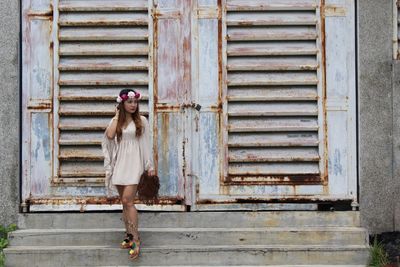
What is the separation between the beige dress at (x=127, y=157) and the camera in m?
7.79

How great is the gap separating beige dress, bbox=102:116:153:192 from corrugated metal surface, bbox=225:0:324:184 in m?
1.02

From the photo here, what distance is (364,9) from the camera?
8.59 metres

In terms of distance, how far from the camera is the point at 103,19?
8.51m

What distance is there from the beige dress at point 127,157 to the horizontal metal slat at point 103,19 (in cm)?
117

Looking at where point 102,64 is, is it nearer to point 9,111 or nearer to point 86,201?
point 9,111

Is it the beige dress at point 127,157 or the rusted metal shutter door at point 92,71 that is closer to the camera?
the beige dress at point 127,157

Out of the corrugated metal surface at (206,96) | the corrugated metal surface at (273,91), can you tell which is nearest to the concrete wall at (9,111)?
the corrugated metal surface at (206,96)

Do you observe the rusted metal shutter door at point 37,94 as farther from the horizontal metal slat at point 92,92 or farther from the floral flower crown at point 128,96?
the floral flower crown at point 128,96

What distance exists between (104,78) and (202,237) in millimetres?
2010

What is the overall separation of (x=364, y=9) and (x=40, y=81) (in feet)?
11.8

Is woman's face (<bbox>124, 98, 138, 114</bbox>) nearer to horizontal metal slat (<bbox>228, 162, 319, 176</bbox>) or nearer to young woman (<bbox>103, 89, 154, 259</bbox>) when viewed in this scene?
young woman (<bbox>103, 89, 154, 259</bbox>)

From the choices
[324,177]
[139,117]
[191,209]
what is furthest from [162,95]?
[324,177]

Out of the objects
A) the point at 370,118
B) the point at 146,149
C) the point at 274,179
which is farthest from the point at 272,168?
the point at 146,149

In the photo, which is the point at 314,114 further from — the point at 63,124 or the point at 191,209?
the point at 63,124
